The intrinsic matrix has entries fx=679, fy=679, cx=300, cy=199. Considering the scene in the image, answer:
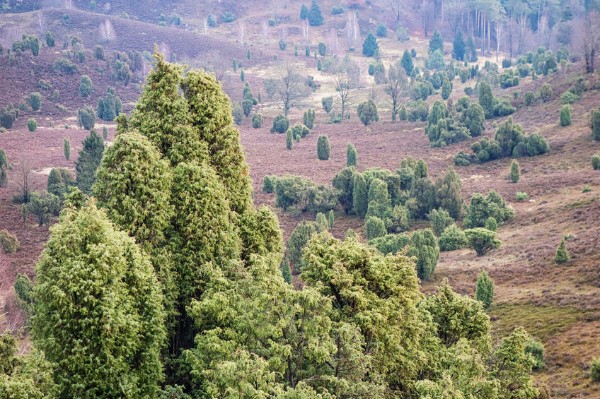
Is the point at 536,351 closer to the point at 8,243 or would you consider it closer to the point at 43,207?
the point at 8,243

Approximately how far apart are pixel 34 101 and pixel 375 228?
2414 inches

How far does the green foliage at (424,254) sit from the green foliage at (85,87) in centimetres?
7170

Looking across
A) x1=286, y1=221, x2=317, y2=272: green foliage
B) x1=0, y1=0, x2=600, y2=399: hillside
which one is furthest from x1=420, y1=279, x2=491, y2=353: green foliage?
x1=286, y1=221, x2=317, y2=272: green foliage

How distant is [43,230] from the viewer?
51.6 metres

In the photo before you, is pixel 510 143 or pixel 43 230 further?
pixel 510 143

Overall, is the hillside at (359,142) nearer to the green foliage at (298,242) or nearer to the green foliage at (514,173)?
the green foliage at (514,173)

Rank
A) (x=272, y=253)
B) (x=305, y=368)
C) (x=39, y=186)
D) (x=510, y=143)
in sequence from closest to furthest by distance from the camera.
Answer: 1. (x=305, y=368)
2. (x=272, y=253)
3. (x=39, y=186)
4. (x=510, y=143)

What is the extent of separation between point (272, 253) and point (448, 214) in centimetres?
3159

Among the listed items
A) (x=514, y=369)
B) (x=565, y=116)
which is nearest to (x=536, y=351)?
(x=514, y=369)

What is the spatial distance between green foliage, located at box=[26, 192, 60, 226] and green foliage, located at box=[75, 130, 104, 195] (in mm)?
2242

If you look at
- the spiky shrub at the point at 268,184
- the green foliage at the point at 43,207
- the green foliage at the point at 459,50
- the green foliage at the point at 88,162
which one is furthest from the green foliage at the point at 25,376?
the green foliage at the point at 459,50

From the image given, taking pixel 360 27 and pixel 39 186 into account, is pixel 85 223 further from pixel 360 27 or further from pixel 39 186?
pixel 360 27

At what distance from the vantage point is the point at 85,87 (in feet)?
327

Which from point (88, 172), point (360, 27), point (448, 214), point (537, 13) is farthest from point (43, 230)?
point (537, 13)
